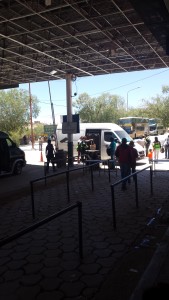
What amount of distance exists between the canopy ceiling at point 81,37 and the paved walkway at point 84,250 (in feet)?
12.3

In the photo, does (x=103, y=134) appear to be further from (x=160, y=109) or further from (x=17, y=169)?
(x=160, y=109)

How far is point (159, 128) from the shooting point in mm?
61656

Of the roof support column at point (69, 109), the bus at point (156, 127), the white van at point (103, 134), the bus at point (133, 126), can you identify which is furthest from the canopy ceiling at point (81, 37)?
the bus at point (156, 127)

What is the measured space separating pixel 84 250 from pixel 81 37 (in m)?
10.8

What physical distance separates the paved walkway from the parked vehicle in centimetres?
563

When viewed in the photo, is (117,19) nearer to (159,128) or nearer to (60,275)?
(60,275)

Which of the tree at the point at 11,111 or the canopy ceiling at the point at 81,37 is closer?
the canopy ceiling at the point at 81,37

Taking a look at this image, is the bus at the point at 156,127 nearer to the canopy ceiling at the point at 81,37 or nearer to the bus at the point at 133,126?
the bus at the point at 133,126

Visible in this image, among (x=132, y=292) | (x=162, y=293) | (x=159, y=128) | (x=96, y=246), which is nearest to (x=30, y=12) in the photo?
(x=96, y=246)

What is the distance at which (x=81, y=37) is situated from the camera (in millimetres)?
13586

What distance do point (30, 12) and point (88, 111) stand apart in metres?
→ 57.5

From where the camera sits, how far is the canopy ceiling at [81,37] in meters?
9.94

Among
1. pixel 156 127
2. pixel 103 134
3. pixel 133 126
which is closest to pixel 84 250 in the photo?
pixel 103 134

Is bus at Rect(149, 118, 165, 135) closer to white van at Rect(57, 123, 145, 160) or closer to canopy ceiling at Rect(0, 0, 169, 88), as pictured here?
white van at Rect(57, 123, 145, 160)
